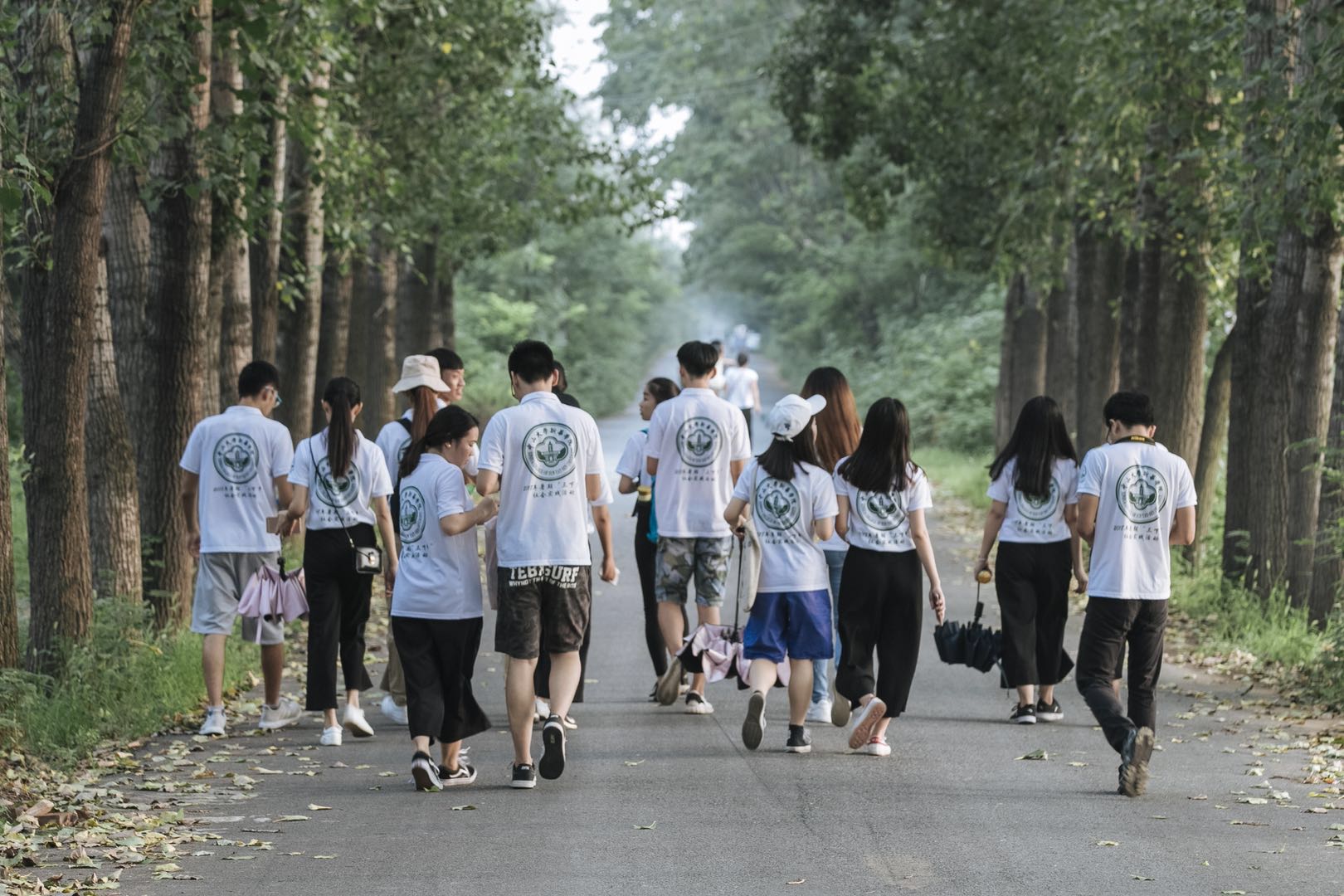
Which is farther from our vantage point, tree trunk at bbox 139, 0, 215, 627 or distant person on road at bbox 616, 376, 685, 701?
tree trunk at bbox 139, 0, 215, 627

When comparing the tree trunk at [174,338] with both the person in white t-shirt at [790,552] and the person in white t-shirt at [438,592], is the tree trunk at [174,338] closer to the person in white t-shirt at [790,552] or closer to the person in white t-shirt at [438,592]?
the person in white t-shirt at [438,592]

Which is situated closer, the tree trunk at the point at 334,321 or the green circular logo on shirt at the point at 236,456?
→ the green circular logo on shirt at the point at 236,456

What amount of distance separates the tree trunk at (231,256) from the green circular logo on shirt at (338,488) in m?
4.05

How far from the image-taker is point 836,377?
420 inches

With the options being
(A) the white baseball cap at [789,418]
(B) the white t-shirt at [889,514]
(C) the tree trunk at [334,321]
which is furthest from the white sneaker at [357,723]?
(C) the tree trunk at [334,321]

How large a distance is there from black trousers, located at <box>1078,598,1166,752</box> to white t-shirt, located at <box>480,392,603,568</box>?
259cm

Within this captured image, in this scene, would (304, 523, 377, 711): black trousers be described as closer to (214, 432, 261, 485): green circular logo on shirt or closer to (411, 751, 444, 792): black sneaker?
(214, 432, 261, 485): green circular logo on shirt

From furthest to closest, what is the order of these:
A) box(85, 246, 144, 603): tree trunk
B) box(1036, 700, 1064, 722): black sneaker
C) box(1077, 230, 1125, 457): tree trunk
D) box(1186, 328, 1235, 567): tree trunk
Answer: box(1077, 230, 1125, 457): tree trunk, box(1186, 328, 1235, 567): tree trunk, box(85, 246, 144, 603): tree trunk, box(1036, 700, 1064, 722): black sneaker

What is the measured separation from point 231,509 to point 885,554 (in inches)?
150

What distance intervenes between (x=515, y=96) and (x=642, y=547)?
18002 millimetres

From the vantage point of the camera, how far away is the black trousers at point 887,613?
33.0ft

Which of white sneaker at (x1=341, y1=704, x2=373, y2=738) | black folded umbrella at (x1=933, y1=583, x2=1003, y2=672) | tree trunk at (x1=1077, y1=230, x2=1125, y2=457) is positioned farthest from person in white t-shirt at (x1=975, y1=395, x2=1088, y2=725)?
tree trunk at (x1=1077, y1=230, x2=1125, y2=457)

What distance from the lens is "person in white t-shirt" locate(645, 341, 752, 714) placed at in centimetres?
1091

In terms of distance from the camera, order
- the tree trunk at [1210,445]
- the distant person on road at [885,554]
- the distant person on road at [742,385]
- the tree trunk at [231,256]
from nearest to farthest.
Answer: the distant person on road at [885,554]
the tree trunk at [231,256]
the tree trunk at [1210,445]
the distant person on road at [742,385]
